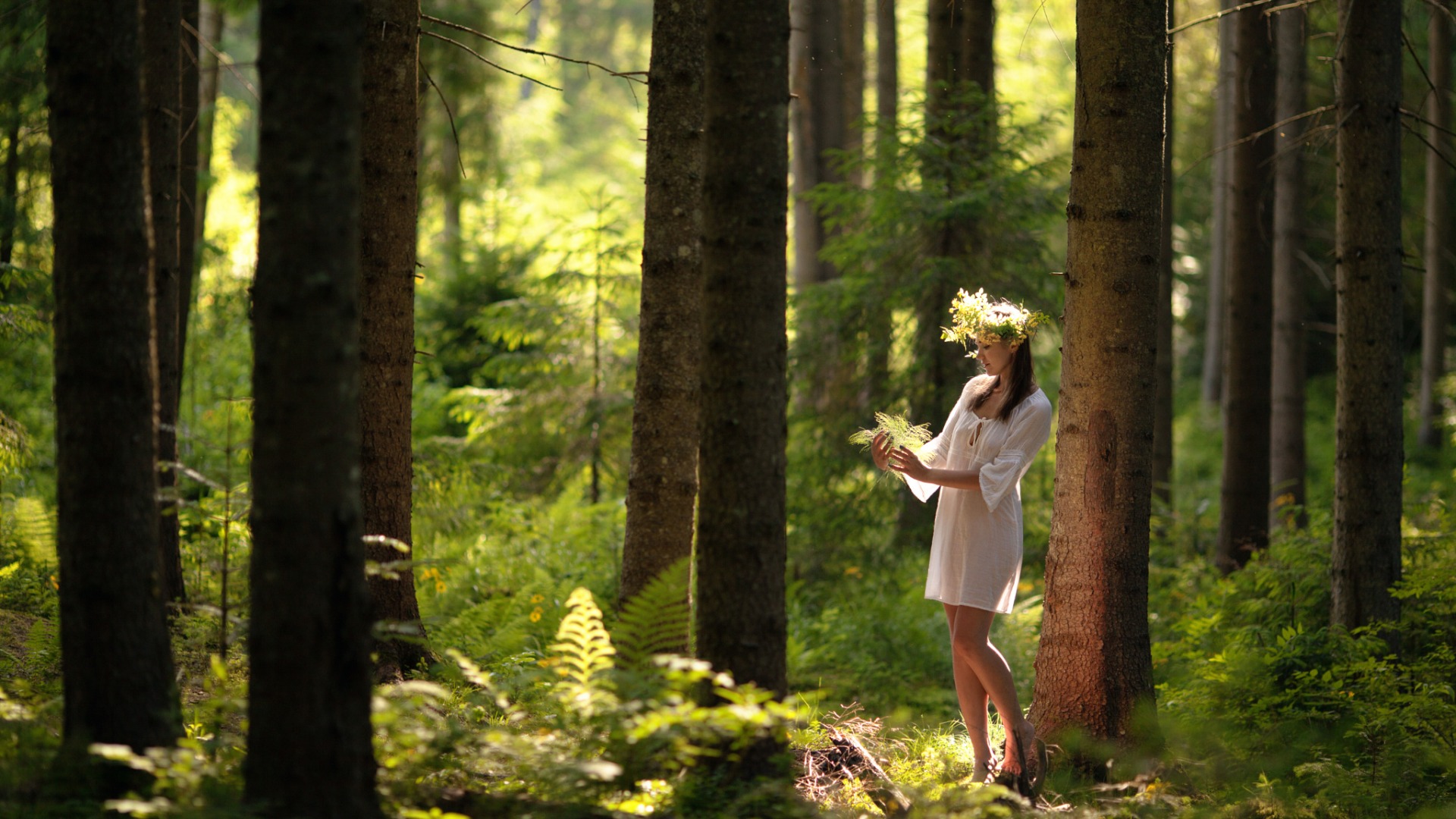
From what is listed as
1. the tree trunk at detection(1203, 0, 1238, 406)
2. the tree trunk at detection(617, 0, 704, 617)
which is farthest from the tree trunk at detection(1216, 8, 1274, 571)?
the tree trunk at detection(617, 0, 704, 617)

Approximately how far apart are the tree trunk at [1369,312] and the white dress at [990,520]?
329cm

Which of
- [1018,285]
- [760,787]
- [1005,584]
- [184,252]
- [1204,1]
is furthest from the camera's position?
[1204,1]

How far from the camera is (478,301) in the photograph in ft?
50.2

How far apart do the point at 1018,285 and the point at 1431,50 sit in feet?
33.8

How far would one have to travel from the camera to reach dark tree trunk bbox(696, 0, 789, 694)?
12.4 feet

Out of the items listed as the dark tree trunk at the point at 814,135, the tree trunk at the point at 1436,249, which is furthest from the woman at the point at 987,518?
the tree trunk at the point at 1436,249

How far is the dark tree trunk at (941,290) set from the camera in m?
9.59

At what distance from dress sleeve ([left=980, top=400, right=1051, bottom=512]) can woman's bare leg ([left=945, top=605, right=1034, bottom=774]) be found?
51 centimetres

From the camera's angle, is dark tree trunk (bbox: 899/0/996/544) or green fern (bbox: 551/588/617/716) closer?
green fern (bbox: 551/588/617/716)

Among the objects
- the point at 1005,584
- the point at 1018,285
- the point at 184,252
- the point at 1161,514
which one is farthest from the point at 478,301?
the point at 1005,584

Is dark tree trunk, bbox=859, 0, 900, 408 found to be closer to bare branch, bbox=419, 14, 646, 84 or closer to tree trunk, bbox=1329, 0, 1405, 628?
tree trunk, bbox=1329, 0, 1405, 628

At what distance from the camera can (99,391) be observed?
334 cm

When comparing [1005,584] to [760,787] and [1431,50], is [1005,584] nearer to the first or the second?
[760,787]

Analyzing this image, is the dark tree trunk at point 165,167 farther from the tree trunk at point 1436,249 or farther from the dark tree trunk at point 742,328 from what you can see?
the tree trunk at point 1436,249
